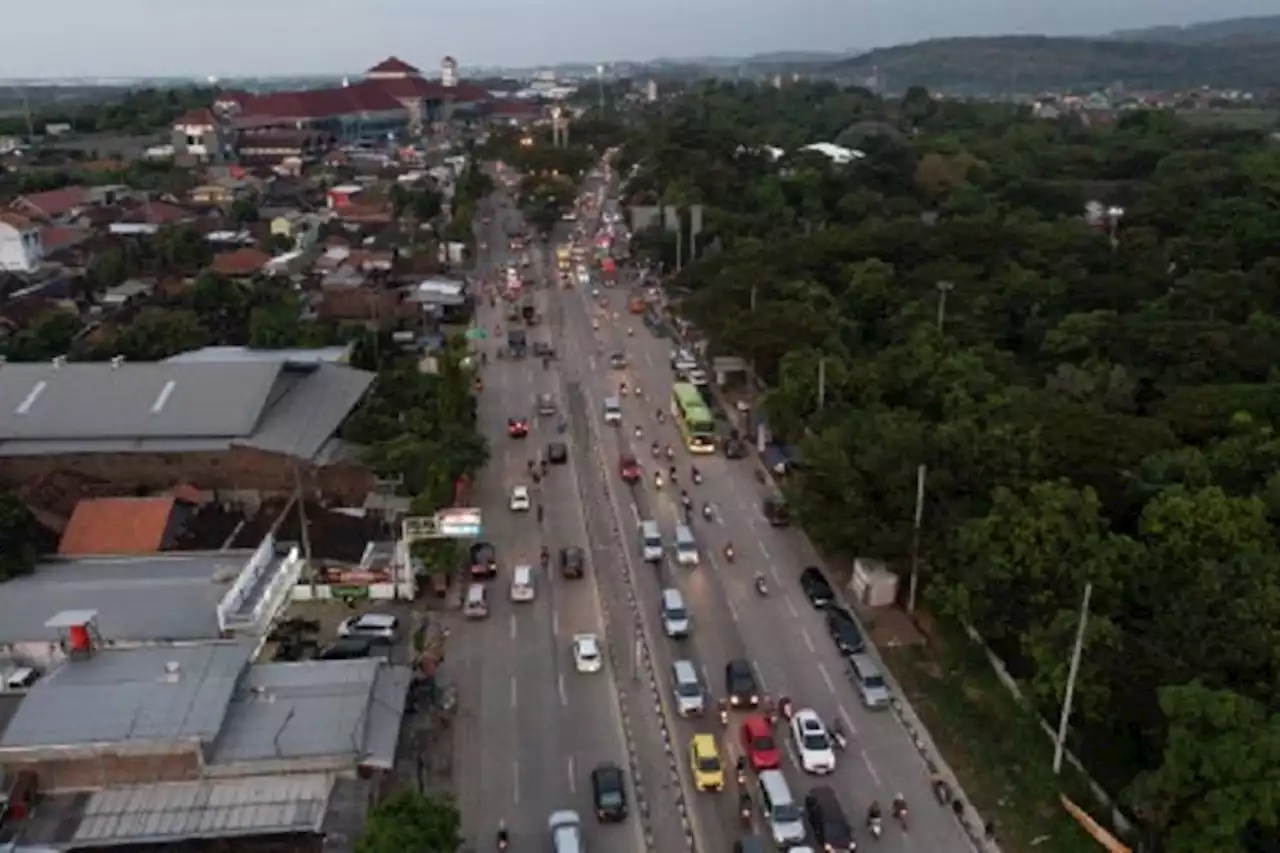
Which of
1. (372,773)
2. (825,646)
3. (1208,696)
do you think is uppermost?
(1208,696)

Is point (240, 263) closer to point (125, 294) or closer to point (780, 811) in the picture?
point (125, 294)

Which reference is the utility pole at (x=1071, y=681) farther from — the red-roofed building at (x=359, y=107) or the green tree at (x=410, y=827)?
the red-roofed building at (x=359, y=107)

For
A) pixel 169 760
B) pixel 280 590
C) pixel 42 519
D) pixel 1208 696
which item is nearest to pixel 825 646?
pixel 1208 696

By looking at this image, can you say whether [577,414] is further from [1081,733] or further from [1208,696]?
[1208,696]

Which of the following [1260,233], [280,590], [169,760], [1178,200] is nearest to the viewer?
[169,760]

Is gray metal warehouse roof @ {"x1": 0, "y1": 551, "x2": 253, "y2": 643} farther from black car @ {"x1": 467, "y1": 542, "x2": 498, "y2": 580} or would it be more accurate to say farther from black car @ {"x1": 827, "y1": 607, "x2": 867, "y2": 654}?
black car @ {"x1": 827, "y1": 607, "x2": 867, "y2": 654}

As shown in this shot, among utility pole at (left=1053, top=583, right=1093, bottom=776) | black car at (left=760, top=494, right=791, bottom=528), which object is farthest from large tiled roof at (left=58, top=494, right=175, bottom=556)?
utility pole at (left=1053, top=583, right=1093, bottom=776)

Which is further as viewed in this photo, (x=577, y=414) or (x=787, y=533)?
(x=577, y=414)
